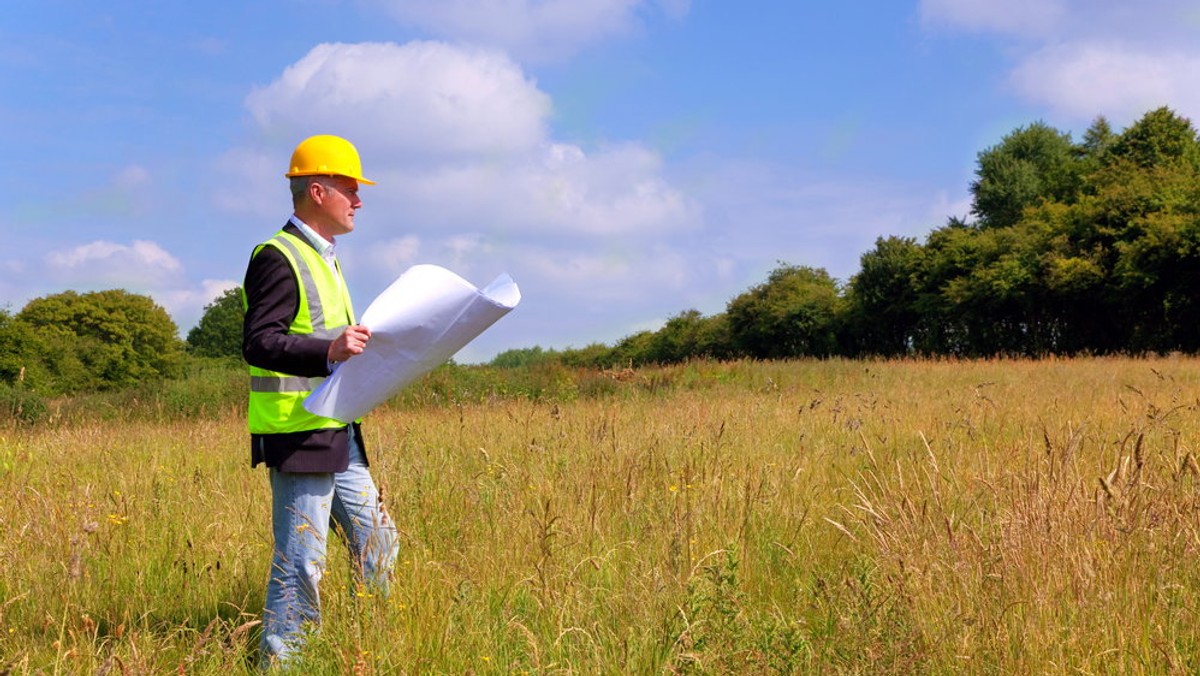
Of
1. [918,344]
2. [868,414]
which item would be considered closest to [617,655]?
[868,414]

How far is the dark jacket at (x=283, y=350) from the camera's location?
294cm

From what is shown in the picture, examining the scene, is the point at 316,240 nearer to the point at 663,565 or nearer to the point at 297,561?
the point at 297,561

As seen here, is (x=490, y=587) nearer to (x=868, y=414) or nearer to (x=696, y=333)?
(x=868, y=414)

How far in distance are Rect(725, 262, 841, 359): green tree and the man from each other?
141ft

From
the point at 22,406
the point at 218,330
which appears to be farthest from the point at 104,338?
the point at 22,406

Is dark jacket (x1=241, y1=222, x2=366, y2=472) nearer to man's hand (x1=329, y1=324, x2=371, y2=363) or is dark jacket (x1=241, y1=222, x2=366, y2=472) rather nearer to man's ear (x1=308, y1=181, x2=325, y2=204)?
man's hand (x1=329, y1=324, x2=371, y2=363)

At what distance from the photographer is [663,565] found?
3607mm

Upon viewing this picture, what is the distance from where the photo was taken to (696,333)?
60.8 metres

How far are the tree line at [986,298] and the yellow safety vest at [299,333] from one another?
45.2ft

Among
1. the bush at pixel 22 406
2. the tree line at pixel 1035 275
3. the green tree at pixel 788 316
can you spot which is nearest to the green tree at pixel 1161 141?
the tree line at pixel 1035 275

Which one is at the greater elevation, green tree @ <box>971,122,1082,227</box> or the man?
green tree @ <box>971,122,1082,227</box>

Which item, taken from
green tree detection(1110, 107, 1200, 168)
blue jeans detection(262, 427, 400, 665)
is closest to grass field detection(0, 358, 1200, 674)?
blue jeans detection(262, 427, 400, 665)

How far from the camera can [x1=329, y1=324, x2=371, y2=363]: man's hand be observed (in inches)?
112

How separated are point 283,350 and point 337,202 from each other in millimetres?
631
